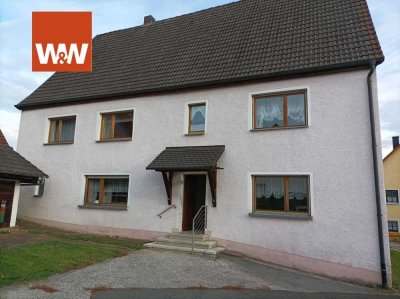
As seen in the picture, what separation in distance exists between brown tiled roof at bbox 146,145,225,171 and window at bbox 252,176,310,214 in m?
1.53

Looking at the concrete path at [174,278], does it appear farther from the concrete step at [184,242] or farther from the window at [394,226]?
the window at [394,226]

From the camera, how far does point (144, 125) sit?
13180 millimetres

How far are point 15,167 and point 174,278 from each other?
8.75 metres

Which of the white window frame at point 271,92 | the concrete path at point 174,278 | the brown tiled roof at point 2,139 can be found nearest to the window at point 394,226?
the white window frame at point 271,92

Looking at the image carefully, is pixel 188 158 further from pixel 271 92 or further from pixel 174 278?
pixel 174 278

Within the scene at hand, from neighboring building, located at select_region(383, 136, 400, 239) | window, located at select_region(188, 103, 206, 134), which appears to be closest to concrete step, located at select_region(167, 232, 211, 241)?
window, located at select_region(188, 103, 206, 134)

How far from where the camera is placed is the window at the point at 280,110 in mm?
10773

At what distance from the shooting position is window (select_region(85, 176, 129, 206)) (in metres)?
13.2

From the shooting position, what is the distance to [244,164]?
11.1m

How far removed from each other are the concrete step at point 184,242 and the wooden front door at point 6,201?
610 centimetres

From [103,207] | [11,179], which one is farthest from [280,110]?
[11,179]

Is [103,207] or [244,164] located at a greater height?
[244,164]

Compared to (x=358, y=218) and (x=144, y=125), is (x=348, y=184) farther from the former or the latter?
(x=144, y=125)

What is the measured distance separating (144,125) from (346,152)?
23.7ft
